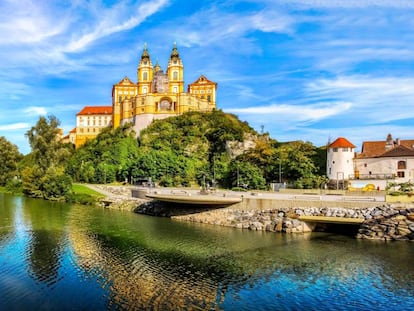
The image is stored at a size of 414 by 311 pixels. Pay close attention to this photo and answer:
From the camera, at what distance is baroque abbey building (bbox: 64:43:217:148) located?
8706 centimetres

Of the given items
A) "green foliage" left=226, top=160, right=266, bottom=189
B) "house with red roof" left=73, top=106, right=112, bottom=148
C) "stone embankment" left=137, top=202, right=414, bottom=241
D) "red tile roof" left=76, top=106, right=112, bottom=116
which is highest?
"red tile roof" left=76, top=106, right=112, bottom=116

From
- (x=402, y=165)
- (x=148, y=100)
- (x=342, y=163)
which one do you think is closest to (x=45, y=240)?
(x=342, y=163)

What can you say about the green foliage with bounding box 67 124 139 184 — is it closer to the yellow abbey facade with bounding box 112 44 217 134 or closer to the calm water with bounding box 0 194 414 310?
the yellow abbey facade with bounding box 112 44 217 134

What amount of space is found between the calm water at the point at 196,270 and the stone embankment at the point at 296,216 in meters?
1.95

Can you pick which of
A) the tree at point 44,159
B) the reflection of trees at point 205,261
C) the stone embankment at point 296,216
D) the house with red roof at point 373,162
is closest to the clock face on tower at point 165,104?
the tree at point 44,159

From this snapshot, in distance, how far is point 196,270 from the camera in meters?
22.1

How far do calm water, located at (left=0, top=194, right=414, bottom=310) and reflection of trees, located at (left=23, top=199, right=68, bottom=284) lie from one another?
8cm

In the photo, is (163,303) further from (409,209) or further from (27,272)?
(409,209)

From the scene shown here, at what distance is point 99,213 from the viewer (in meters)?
46.3

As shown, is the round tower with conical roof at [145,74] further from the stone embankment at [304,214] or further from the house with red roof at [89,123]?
the stone embankment at [304,214]

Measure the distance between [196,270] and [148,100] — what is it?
68.7 metres

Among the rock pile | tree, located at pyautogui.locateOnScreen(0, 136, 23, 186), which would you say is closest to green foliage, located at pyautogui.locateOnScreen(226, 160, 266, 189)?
the rock pile

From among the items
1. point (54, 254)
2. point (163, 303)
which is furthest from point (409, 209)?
point (54, 254)

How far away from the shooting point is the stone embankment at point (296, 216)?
3016cm
